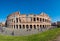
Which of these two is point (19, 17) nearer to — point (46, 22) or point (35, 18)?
point (35, 18)

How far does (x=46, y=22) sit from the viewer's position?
92062mm

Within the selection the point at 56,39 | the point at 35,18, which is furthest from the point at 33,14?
the point at 56,39

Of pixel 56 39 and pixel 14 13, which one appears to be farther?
pixel 14 13

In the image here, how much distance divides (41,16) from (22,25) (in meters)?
13.0

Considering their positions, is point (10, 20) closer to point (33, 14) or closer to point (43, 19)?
point (33, 14)

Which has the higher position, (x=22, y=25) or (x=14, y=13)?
(x=14, y=13)

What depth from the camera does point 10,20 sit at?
88.4 m

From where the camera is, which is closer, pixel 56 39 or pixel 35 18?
pixel 56 39

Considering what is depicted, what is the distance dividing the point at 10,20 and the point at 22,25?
7.84m

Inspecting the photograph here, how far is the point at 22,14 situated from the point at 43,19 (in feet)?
42.2

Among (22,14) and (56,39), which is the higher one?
(22,14)

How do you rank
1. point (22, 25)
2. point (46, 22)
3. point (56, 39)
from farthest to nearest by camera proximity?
point (46, 22) → point (22, 25) → point (56, 39)

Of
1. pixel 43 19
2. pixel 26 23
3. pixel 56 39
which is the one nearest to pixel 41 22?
pixel 43 19

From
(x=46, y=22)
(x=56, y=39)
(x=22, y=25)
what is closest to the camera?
(x=56, y=39)
